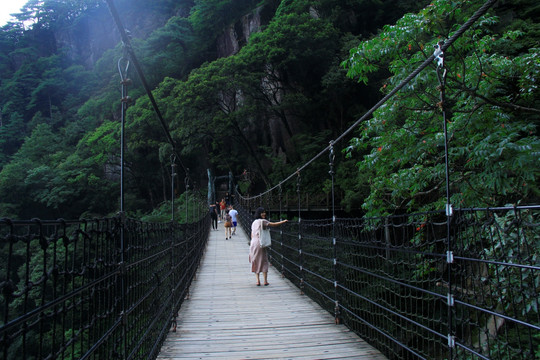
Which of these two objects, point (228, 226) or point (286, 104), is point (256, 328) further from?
point (286, 104)

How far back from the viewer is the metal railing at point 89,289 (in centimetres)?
82

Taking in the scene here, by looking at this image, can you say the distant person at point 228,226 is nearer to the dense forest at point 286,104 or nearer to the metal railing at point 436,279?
the dense forest at point 286,104

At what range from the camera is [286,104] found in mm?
16984

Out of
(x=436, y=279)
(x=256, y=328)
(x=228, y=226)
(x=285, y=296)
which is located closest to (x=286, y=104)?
(x=228, y=226)

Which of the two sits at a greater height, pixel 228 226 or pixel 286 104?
pixel 286 104

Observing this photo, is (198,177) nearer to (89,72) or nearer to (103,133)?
(103,133)

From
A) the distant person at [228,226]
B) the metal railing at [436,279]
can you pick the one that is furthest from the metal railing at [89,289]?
the distant person at [228,226]

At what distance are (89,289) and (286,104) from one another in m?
16.2

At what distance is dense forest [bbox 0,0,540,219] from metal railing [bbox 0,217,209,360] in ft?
7.28

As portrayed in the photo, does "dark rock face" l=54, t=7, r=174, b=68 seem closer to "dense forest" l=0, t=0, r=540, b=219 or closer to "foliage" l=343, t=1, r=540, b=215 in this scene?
"dense forest" l=0, t=0, r=540, b=219

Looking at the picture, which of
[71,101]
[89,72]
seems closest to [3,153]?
[71,101]

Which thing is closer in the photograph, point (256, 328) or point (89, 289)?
point (89, 289)

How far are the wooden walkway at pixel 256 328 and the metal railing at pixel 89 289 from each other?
0.28m

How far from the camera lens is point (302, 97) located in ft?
56.2
